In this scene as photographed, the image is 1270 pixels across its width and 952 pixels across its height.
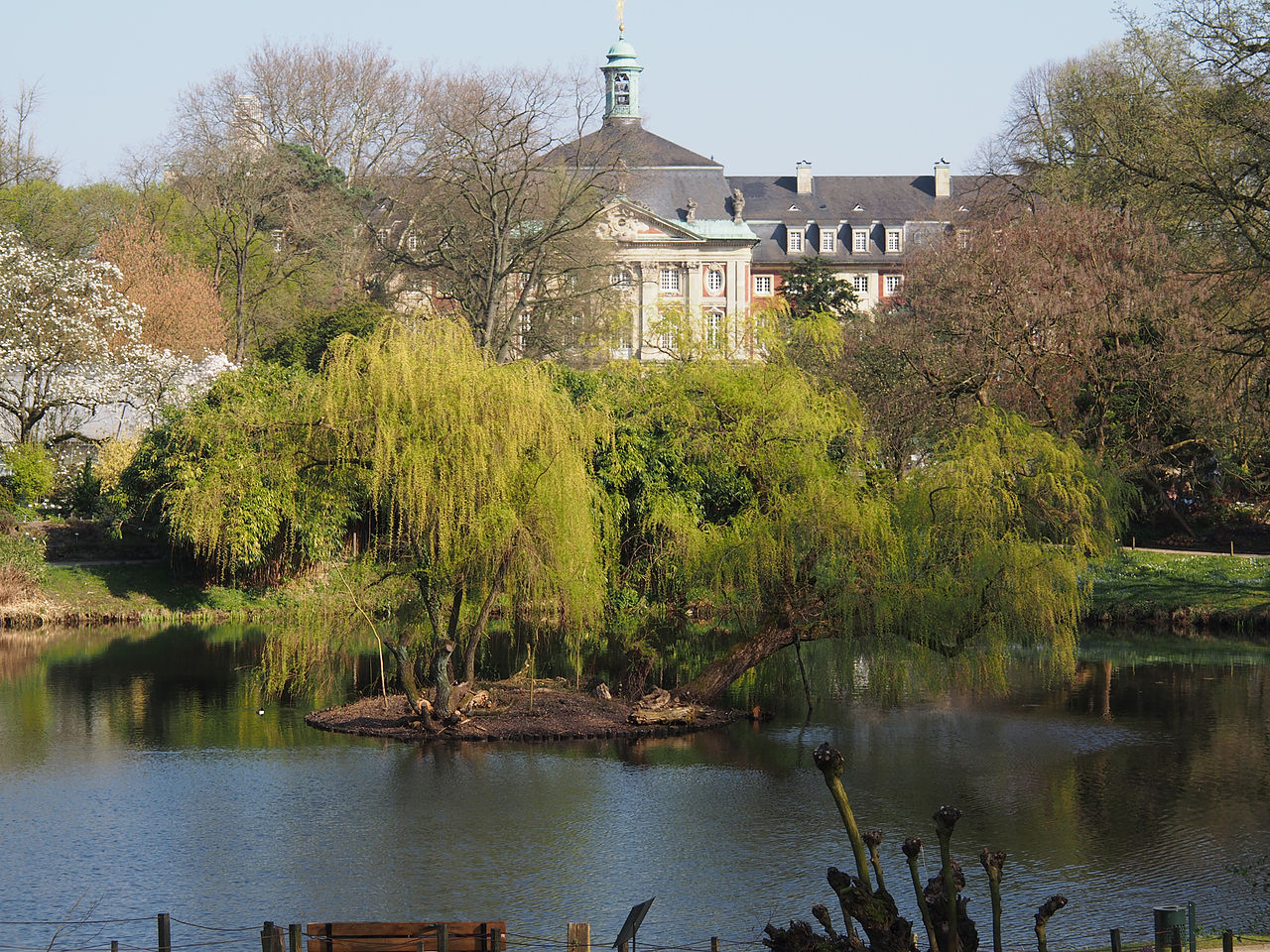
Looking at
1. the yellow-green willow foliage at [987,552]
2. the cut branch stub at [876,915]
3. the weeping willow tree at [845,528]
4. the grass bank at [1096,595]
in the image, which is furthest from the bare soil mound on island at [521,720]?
the cut branch stub at [876,915]

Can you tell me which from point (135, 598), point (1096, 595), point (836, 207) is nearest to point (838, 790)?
point (1096, 595)

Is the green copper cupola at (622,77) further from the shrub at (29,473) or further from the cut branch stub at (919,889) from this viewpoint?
the cut branch stub at (919,889)

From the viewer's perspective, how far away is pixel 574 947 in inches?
451

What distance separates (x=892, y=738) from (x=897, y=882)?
290 inches

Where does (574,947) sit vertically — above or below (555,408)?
below

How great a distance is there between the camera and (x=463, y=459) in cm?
2189

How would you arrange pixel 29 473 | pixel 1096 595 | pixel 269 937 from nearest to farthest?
pixel 269 937 < pixel 1096 595 < pixel 29 473

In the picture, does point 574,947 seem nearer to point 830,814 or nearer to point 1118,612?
point 830,814

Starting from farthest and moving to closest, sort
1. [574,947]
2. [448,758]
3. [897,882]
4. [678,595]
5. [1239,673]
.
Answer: [1239,673] < [678,595] < [448,758] < [897,882] < [574,947]

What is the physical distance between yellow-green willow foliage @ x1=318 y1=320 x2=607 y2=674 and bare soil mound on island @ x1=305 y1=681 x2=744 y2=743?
6.05 ft

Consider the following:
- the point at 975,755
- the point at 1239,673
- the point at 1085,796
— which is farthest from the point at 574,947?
the point at 1239,673

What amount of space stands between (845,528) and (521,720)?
607cm

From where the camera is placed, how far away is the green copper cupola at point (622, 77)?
9206cm

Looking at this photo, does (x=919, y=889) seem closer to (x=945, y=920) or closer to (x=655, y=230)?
(x=945, y=920)
